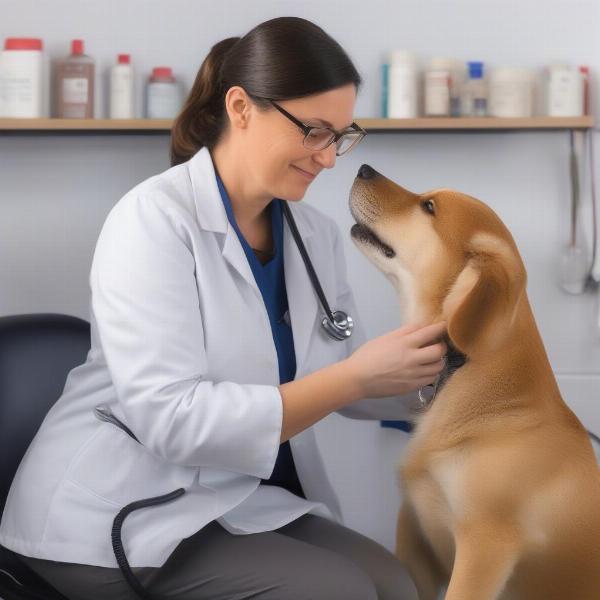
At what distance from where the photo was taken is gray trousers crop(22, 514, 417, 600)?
3.89 feet

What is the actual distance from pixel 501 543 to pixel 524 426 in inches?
6.1

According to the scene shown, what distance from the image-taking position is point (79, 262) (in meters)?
2.09

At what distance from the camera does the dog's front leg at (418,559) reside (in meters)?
1.29

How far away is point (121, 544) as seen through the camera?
1169 millimetres

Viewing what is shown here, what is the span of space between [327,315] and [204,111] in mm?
381

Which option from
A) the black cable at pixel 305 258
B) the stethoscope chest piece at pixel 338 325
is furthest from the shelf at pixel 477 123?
the stethoscope chest piece at pixel 338 325

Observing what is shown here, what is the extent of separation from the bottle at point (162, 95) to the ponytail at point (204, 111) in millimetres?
519

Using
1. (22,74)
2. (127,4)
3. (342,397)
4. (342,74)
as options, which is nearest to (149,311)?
(342,397)

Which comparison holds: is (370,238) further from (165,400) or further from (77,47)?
(77,47)

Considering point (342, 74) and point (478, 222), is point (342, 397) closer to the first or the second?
point (478, 222)

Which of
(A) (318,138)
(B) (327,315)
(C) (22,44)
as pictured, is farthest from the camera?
(C) (22,44)

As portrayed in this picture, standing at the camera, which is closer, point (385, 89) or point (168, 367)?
point (168, 367)

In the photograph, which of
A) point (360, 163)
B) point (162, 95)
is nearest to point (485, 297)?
point (360, 163)

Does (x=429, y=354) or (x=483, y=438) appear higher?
(x=429, y=354)
